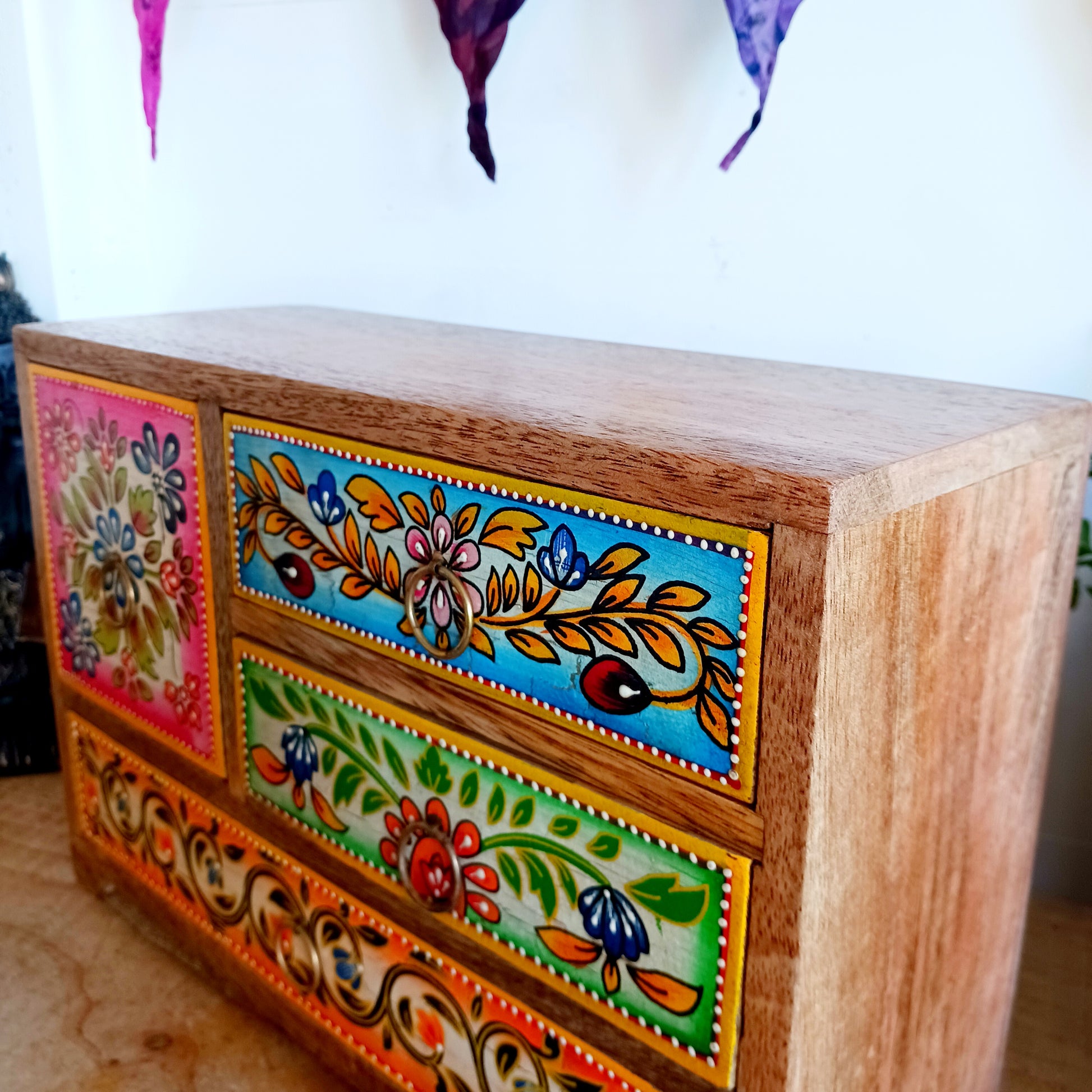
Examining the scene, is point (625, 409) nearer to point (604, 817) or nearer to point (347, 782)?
point (604, 817)

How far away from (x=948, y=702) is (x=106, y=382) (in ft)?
2.97

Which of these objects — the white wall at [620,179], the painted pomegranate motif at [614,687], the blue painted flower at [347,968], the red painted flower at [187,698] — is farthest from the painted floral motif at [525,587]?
the white wall at [620,179]

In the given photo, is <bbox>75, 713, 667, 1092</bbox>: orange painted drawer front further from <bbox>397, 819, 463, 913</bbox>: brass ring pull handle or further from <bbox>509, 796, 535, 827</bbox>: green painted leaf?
<bbox>509, 796, 535, 827</bbox>: green painted leaf

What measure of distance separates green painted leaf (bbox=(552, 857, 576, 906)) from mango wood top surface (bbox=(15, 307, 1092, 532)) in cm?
30

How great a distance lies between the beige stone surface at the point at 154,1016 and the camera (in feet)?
3.66

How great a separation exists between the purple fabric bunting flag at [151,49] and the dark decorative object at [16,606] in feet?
1.12

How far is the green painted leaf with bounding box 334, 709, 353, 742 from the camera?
978 mm

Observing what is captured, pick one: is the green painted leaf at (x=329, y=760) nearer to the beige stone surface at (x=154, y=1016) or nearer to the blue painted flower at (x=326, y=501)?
the blue painted flower at (x=326, y=501)

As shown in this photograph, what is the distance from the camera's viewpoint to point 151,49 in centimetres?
165

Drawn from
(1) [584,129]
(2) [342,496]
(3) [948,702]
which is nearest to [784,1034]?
(3) [948,702]

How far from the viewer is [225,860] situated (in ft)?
3.87

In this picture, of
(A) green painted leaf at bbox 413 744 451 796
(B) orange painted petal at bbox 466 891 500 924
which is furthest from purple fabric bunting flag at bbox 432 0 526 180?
(B) orange painted petal at bbox 466 891 500 924

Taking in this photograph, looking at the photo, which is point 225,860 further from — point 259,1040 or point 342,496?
point 342,496

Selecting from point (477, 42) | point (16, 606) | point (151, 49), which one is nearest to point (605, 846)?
point (477, 42)
